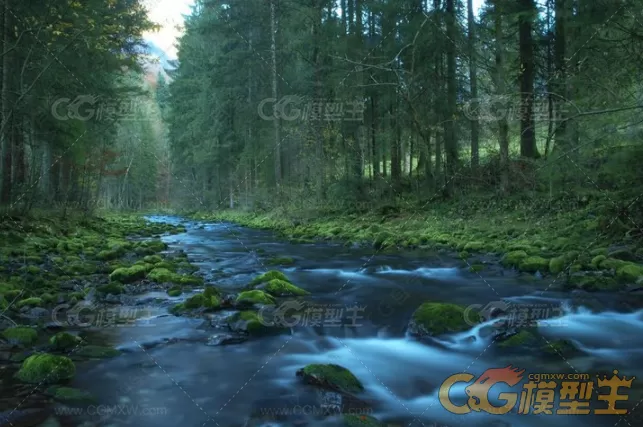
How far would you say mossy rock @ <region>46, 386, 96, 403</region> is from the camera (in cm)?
386

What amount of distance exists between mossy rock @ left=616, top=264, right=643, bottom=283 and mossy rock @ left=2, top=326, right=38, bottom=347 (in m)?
7.68

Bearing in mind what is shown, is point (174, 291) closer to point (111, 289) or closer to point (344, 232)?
point (111, 289)

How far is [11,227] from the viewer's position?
34.9 ft

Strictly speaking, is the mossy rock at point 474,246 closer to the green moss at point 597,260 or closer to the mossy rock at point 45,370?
the green moss at point 597,260


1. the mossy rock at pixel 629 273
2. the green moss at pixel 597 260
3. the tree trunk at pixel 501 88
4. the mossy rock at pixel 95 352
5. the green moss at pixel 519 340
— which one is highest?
the tree trunk at pixel 501 88

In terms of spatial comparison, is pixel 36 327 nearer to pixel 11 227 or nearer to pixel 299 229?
pixel 11 227

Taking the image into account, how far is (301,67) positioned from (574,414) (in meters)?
20.7

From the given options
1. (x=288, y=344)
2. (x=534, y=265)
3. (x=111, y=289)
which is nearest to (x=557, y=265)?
(x=534, y=265)

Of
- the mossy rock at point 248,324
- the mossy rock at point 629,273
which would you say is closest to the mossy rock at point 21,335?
the mossy rock at point 248,324

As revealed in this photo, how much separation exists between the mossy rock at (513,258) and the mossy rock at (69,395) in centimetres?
709

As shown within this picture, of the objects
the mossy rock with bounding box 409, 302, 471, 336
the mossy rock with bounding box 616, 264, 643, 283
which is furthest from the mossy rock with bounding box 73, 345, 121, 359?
the mossy rock with bounding box 616, 264, 643, 283

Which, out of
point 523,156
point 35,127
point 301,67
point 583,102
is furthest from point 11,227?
point 301,67

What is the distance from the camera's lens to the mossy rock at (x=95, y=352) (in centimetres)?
479

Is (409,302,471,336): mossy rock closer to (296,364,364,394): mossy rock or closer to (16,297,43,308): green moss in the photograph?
(296,364,364,394): mossy rock
